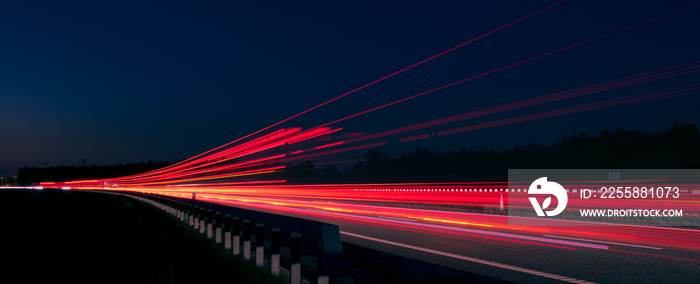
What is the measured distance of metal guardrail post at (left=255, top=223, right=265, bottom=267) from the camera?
8.49 metres

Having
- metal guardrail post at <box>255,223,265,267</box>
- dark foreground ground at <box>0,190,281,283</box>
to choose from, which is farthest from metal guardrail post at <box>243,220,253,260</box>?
metal guardrail post at <box>255,223,265,267</box>

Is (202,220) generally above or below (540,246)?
above

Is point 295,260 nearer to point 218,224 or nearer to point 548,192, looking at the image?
point 218,224

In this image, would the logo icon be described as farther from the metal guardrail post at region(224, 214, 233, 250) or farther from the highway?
the metal guardrail post at region(224, 214, 233, 250)

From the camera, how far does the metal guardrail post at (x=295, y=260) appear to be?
687 cm

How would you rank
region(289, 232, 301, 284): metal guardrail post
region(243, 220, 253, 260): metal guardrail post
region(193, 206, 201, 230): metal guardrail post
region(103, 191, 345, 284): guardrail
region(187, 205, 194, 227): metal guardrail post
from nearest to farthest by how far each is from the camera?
region(103, 191, 345, 284): guardrail, region(289, 232, 301, 284): metal guardrail post, region(243, 220, 253, 260): metal guardrail post, region(193, 206, 201, 230): metal guardrail post, region(187, 205, 194, 227): metal guardrail post

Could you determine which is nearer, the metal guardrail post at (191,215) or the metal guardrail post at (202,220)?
the metal guardrail post at (202,220)

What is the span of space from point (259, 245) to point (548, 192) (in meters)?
15.1

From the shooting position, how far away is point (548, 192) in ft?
68.8

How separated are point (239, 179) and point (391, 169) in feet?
51.8

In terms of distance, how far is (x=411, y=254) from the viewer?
413 inches

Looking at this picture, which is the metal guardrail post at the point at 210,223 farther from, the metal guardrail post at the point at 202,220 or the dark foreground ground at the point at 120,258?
the metal guardrail post at the point at 202,220
